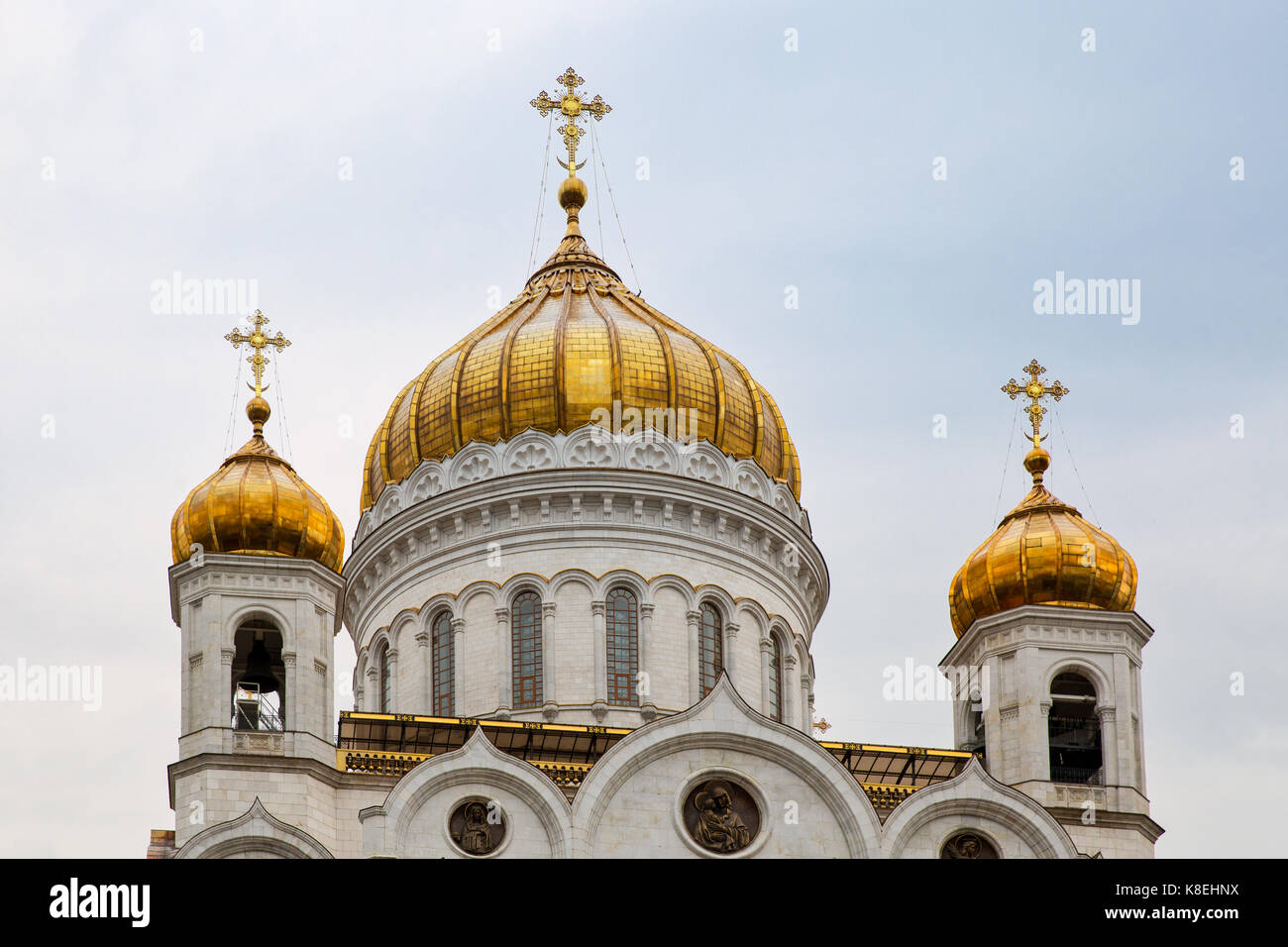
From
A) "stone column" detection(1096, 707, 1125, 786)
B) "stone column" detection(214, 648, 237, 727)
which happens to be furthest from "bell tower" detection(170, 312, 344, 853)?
"stone column" detection(1096, 707, 1125, 786)

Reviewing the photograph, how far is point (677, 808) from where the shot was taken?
1635 inches

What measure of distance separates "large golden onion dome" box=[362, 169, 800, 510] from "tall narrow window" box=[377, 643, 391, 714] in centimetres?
289

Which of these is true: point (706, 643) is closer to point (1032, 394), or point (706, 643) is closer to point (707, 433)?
point (707, 433)

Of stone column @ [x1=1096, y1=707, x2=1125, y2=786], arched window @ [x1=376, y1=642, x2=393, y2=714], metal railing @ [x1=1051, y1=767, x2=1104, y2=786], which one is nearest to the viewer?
stone column @ [x1=1096, y1=707, x2=1125, y2=786]

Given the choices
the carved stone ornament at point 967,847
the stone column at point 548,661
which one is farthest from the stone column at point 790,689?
the carved stone ornament at point 967,847

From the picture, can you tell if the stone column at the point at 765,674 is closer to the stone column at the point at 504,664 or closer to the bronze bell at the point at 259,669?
the stone column at the point at 504,664

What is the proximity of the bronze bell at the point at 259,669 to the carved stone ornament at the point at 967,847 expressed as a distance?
36.2 ft

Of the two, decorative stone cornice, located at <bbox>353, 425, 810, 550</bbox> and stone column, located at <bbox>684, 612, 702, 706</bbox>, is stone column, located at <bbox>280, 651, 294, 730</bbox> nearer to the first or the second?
decorative stone cornice, located at <bbox>353, 425, 810, 550</bbox>

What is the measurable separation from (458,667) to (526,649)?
124cm

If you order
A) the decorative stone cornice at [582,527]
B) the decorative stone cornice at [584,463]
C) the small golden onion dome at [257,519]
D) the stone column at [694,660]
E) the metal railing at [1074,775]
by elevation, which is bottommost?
the metal railing at [1074,775]

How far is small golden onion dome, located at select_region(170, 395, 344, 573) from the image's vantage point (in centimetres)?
4297

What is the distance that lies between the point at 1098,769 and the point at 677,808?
818 cm

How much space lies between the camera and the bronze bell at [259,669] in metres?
44.3
